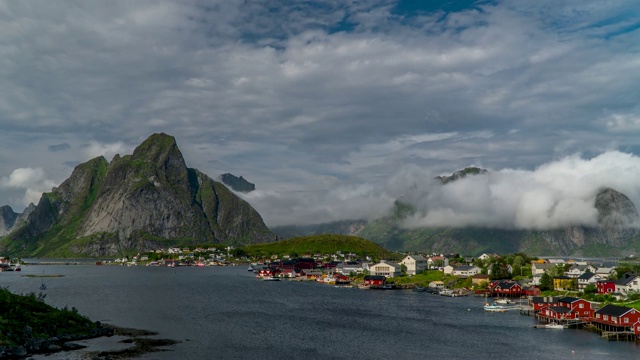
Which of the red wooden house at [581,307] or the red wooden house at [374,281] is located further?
the red wooden house at [374,281]

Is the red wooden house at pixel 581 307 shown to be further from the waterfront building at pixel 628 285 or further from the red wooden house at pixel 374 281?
the red wooden house at pixel 374 281

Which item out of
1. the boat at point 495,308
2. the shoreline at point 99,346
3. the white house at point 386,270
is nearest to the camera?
the shoreline at point 99,346

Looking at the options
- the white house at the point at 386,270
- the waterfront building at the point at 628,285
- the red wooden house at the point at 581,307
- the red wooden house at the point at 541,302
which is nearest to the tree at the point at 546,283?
the waterfront building at the point at 628,285

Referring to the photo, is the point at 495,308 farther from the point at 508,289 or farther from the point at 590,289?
the point at 508,289

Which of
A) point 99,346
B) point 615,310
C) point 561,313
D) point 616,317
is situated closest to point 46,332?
point 99,346

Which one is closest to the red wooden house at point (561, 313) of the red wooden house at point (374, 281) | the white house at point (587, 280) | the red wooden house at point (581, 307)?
the red wooden house at point (581, 307)

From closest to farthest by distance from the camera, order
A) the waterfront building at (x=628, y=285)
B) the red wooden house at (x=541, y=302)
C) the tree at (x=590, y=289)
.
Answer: the red wooden house at (x=541, y=302) < the waterfront building at (x=628, y=285) < the tree at (x=590, y=289)

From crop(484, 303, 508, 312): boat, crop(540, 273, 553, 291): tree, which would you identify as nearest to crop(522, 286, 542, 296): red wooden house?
crop(540, 273, 553, 291): tree

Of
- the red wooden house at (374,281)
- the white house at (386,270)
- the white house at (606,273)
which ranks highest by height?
the white house at (606,273)

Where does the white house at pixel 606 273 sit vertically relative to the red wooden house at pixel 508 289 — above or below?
above
